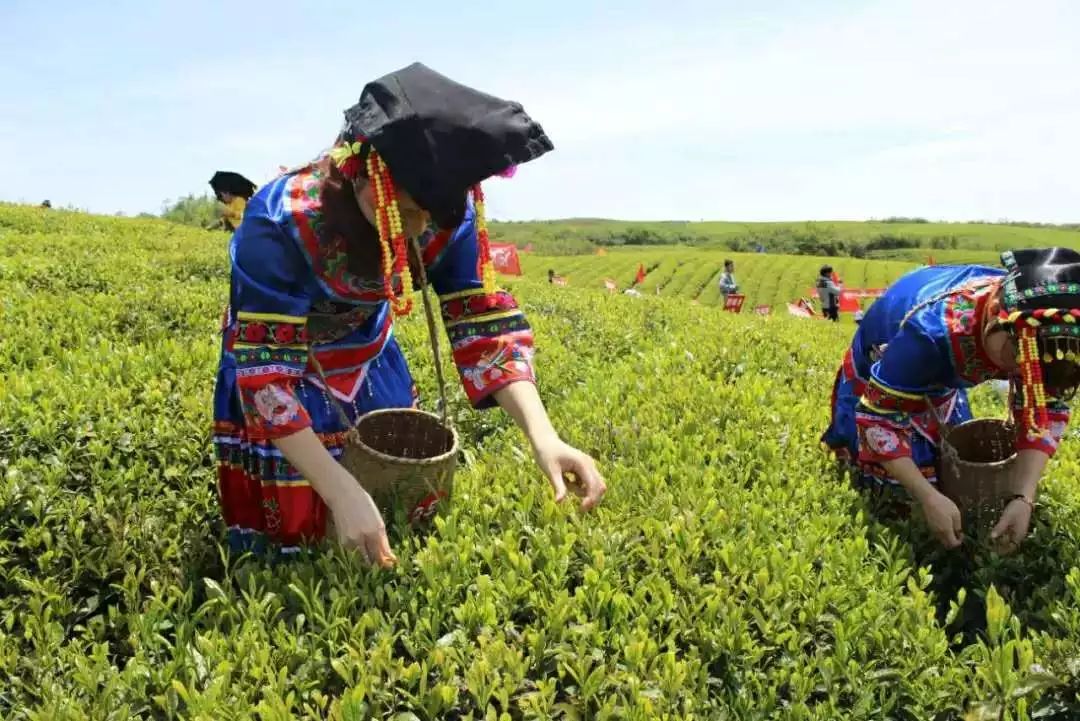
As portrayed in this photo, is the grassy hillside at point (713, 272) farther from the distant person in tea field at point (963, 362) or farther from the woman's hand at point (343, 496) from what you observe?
the woman's hand at point (343, 496)

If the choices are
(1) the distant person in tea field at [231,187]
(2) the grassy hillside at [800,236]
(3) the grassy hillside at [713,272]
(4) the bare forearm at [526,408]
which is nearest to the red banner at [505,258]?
(1) the distant person in tea field at [231,187]

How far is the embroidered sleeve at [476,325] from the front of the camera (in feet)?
8.44

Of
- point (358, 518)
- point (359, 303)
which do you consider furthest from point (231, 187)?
point (358, 518)

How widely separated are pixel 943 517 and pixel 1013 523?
1.01 ft

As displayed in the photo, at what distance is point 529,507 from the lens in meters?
2.96

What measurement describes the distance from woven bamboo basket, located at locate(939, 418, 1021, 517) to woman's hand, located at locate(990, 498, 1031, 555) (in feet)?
0.38

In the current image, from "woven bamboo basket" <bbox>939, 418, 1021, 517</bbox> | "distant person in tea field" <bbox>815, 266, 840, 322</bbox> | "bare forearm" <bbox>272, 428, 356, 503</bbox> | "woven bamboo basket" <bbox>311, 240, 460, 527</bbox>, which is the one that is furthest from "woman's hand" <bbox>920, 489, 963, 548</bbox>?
"distant person in tea field" <bbox>815, 266, 840, 322</bbox>

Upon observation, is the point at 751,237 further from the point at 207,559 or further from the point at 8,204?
the point at 207,559

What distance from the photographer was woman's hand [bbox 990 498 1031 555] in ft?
9.77

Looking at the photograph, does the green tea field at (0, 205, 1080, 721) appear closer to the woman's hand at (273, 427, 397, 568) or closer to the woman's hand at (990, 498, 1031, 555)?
the woman's hand at (990, 498, 1031, 555)

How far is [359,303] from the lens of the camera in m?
2.53

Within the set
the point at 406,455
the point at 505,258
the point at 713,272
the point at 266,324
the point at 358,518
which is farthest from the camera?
the point at 713,272

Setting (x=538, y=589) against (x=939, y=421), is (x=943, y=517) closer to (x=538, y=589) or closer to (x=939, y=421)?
(x=939, y=421)

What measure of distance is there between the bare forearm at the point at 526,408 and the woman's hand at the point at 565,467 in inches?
2.5
